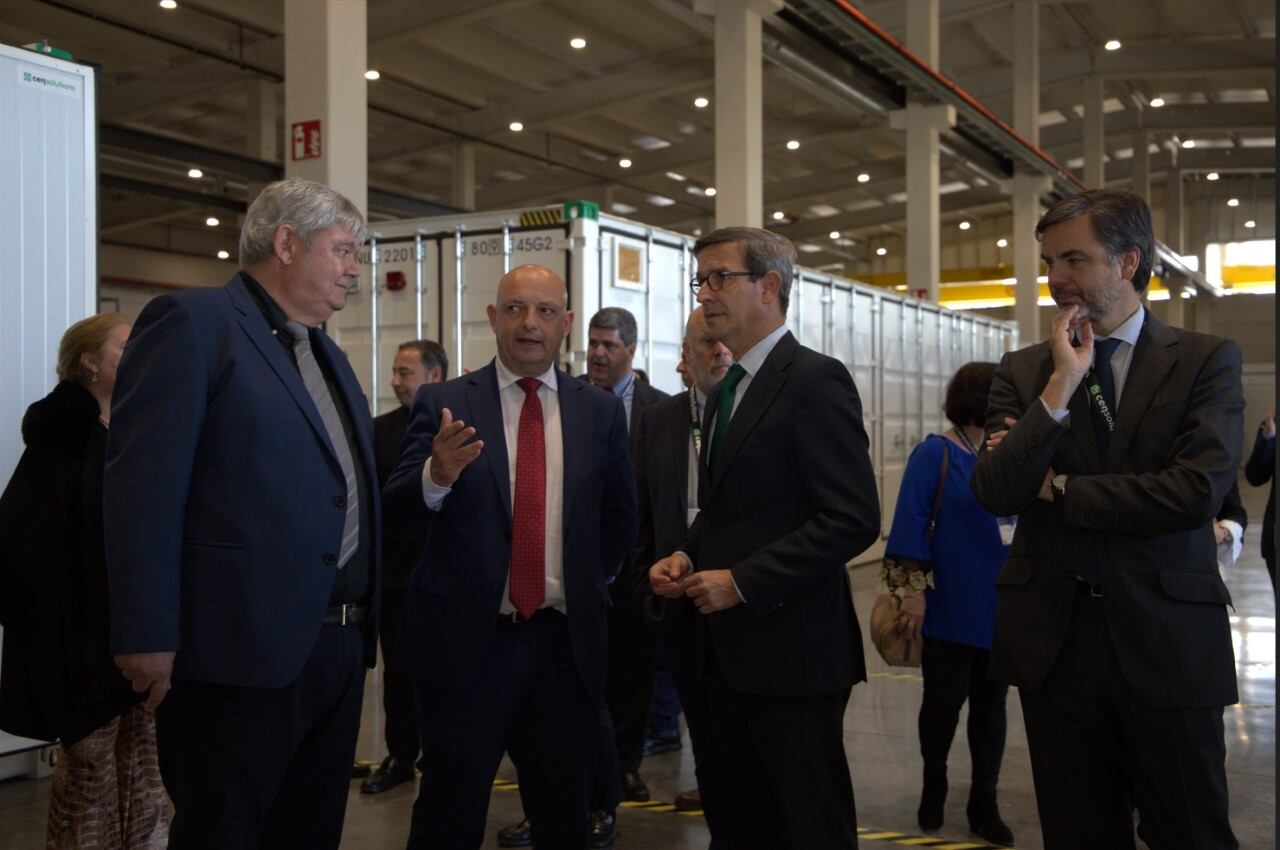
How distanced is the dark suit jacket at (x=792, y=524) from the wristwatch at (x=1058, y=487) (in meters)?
0.42

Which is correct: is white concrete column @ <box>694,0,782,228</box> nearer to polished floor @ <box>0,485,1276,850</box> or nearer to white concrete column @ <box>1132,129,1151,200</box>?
polished floor @ <box>0,485,1276,850</box>

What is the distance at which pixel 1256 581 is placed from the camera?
1191 cm

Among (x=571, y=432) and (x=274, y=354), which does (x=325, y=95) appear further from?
(x=274, y=354)

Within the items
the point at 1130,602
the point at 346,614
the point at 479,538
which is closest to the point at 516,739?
the point at 479,538

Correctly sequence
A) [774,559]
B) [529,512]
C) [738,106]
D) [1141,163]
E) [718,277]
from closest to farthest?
[774,559], [718,277], [529,512], [738,106], [1141,163]

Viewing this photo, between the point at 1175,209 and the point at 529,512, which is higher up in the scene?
the point at 1175,209

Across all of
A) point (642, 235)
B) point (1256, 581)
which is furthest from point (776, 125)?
point (642, 235)

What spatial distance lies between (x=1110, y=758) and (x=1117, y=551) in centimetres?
49

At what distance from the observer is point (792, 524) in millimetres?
2883

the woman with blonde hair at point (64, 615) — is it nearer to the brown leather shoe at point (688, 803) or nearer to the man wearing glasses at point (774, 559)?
the man wearing glasses at point (774, 559)

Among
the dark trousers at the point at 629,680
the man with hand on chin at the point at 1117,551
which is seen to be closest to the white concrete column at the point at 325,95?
the dark trousers at the point at 629,680

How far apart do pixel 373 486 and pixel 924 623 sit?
8.14 feet

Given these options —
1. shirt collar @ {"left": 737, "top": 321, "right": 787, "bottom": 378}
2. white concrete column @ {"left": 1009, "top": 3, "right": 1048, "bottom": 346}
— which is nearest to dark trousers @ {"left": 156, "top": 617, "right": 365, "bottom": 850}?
shirt collar @ {"left": 737, "top": 321, "right": 787, "bottom": 378}

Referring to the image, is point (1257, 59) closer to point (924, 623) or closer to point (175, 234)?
point (924, 623)
